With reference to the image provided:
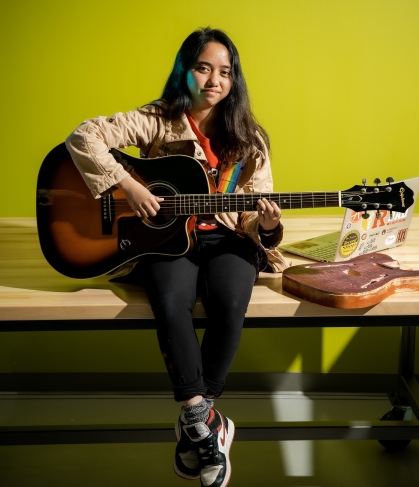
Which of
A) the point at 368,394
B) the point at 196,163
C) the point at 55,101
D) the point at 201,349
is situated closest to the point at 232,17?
the point at 55,101

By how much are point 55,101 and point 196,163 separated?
3.01 feet

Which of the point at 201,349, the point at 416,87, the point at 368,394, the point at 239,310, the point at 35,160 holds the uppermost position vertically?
the point at 416,87

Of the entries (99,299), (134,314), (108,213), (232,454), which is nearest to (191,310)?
(134,314)

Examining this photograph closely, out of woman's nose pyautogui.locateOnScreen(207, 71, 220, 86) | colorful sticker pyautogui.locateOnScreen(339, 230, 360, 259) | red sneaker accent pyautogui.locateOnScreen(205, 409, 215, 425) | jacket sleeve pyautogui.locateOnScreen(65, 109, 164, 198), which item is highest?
woman's nose pyautogui.locateOnScreen(207, 71, 220, 86)

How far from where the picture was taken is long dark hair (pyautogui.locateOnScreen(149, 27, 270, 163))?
1991 millimetres

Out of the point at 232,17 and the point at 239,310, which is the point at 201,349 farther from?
the point at 232,17

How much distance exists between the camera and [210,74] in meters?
1.97

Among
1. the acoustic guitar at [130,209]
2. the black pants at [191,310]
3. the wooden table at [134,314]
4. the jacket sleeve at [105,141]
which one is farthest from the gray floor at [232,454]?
the jacket sleeve at [105,141]

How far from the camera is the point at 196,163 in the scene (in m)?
1.87

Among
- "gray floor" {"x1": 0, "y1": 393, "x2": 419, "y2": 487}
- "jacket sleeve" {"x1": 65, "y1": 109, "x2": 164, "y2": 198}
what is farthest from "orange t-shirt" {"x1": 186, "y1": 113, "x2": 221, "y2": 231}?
"gray floor" {"x1": 0, "y1": 393, "x2": 419, "y2": 487}

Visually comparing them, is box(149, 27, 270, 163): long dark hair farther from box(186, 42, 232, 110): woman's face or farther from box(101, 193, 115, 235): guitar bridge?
box(101, 193, 115, 235): guitar bridge

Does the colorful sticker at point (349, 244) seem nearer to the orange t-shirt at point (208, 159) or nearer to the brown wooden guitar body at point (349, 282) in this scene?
the brown wooden guitar body at point (349, 282)

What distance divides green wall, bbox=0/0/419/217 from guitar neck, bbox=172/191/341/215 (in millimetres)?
809

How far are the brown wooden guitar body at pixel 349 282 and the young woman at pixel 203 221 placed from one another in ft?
0.40
